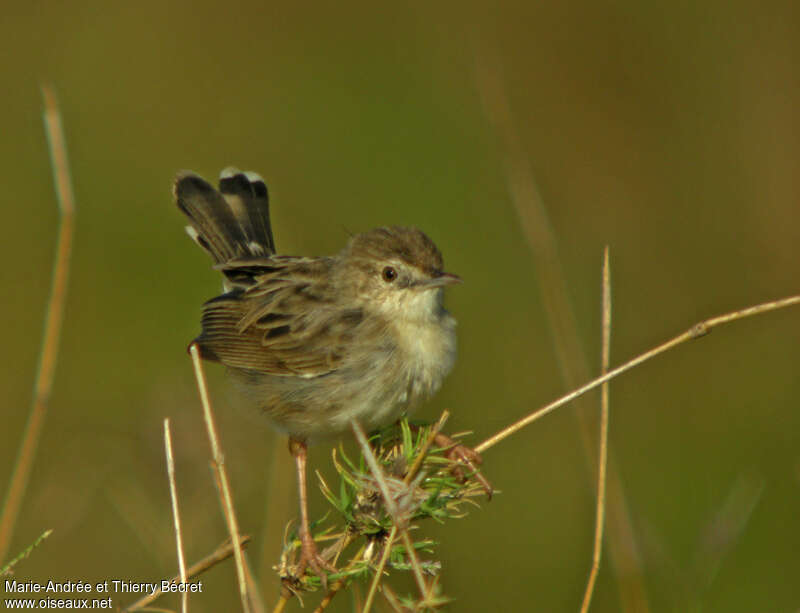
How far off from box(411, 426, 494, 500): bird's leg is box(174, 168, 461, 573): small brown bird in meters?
0.54

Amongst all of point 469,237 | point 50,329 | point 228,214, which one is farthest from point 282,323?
point 469,237

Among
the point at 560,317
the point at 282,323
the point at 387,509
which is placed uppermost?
the point at 282,323

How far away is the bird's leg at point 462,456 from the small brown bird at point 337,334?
0.54 metres

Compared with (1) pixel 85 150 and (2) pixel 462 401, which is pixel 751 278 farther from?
(1) pixel 85 150

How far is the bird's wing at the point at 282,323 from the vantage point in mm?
4660

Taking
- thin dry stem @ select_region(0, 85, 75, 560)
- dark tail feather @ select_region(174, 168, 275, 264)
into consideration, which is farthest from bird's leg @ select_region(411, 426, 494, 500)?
dark tail feather @ select_region(174, 168, 275, 264)

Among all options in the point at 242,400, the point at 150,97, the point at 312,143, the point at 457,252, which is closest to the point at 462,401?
the point at 457,252

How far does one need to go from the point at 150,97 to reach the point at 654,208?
17.3ft

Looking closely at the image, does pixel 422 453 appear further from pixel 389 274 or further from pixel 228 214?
pixel 228 214

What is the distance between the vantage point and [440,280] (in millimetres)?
4441

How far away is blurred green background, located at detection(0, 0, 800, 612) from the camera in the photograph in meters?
5.97

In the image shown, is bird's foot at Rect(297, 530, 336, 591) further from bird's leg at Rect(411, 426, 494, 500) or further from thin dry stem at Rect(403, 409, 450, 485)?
bird's leg at Rect(411, 426, 494, 500)

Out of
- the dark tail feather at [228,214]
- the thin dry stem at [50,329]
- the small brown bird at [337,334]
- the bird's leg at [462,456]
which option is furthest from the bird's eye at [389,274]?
the thin dry stem at [50,329]

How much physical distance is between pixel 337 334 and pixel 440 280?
0.56m
